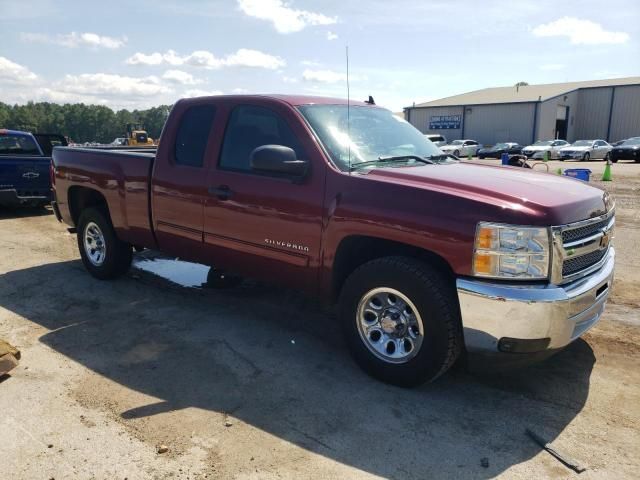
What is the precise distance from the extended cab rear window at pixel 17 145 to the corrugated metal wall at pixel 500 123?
42216 millimetres

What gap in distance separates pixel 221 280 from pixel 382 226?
3.00 m

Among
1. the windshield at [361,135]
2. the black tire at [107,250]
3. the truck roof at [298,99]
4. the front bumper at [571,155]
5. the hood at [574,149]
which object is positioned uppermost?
the truck roof at [298,99]

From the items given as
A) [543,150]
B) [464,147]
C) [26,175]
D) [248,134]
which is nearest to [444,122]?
[464,147]

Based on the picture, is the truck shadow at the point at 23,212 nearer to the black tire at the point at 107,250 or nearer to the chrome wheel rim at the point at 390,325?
the black tire at the point at 107,250

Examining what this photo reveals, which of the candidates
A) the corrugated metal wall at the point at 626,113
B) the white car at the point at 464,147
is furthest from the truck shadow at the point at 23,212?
the corrugated metal wall at the point at 626,113

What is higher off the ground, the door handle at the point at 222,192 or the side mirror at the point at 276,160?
the side mirror at the point at 276,160

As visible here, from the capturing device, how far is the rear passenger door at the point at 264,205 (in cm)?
384

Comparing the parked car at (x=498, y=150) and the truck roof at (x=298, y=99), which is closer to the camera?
the truck roof at (x=298, y=99)

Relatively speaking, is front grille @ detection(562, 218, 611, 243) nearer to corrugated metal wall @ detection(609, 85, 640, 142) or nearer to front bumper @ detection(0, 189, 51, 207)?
front bumper @ detection(0, 189, 51, 207)

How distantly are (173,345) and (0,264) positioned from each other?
3811 mm

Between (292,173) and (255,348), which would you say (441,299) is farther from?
(255,348)

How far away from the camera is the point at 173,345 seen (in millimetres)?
4258

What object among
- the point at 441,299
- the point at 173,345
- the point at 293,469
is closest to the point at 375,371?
the point at 441,299

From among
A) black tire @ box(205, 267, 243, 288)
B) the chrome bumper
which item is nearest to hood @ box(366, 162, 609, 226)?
the chrome bumper
